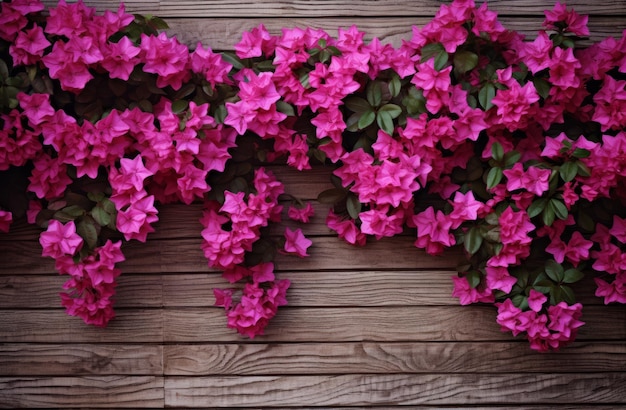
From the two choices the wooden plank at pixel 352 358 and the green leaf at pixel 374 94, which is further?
the wooden plank at pixel 352 358

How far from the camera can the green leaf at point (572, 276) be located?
1892mm

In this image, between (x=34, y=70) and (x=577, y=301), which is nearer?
(x=34, y=70)

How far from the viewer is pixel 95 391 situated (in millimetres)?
1956

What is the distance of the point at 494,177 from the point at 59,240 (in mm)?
1193

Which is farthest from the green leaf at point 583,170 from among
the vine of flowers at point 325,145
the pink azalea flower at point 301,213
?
the pink azalea flower at point 301,213

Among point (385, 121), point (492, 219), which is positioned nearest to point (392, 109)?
point (385, 121)

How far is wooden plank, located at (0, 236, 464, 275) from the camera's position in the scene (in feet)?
6.41

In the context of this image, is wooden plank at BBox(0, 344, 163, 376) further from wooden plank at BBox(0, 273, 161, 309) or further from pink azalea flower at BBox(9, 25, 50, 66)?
pink azalea flower at BBox(9, 25, 50, 66)

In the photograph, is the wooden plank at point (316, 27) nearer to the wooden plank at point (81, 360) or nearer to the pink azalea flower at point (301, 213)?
the pink azalea flower at point (301, 213)

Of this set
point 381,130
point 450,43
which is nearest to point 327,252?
point 381,130

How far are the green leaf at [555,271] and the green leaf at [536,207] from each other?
172 mm

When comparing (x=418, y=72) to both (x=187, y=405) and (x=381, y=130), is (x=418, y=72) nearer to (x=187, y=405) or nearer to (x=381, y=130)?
(x=381, y=130)

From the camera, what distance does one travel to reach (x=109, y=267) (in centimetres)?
181

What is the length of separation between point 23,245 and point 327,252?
0.89 metres
